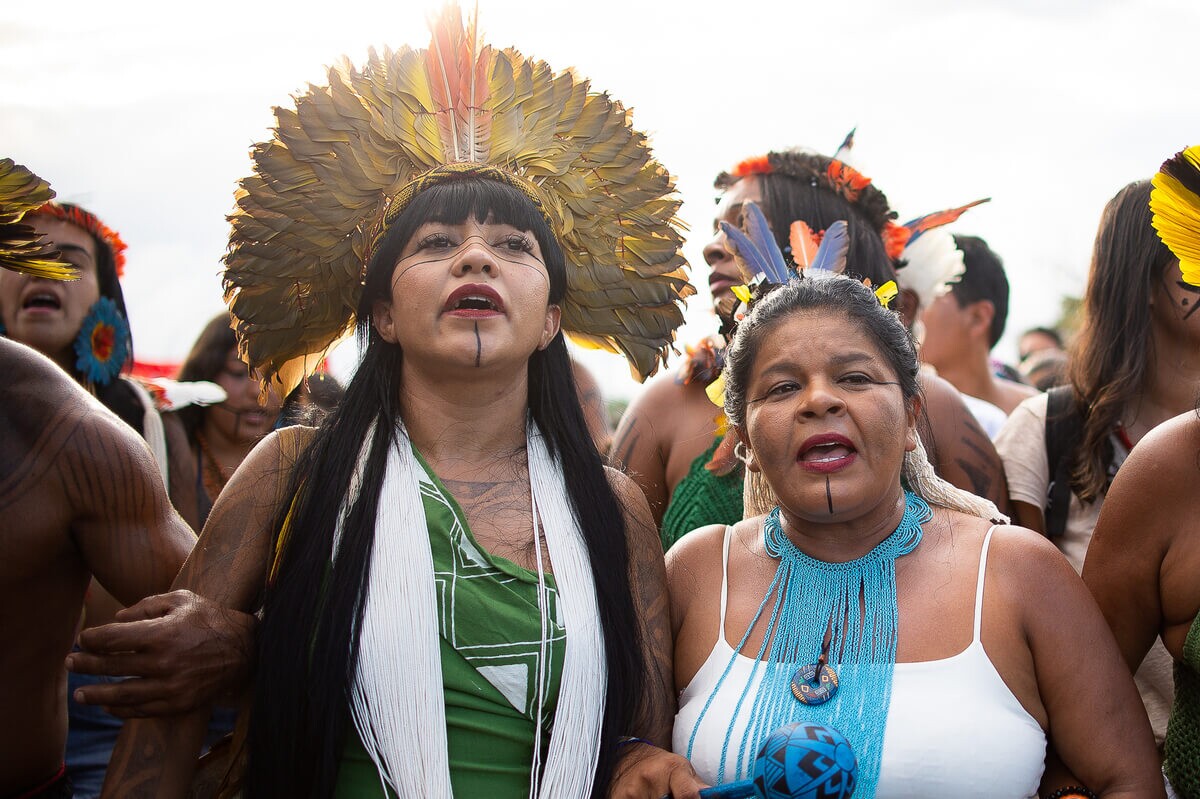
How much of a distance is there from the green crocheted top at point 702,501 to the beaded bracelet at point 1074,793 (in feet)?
4.32

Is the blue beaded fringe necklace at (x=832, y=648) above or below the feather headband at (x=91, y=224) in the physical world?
below

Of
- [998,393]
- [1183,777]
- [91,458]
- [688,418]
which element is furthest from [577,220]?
[998,393]

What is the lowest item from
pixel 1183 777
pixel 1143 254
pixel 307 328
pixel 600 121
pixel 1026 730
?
pixel 1183 777

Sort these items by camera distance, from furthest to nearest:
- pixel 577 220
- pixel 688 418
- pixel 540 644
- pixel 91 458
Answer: pixel 688 418 → pixel 577 220 → pixel 91 458 → pixel 540 644

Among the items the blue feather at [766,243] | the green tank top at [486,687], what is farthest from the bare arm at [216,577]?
the blue feather at [766,243]

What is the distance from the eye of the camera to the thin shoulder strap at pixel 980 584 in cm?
239

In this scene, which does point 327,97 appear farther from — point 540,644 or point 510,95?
point 540,644

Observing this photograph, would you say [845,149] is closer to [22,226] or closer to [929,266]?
[929,266]

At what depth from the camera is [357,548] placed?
2492 mm

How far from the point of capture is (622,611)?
2564 millimetres

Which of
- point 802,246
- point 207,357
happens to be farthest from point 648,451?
point 207,357

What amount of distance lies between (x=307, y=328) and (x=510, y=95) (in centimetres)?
78

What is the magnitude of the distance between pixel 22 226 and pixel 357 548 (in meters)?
1.17

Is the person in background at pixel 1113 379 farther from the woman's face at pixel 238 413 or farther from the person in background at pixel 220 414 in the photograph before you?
the woman's face at pixel 238 413
